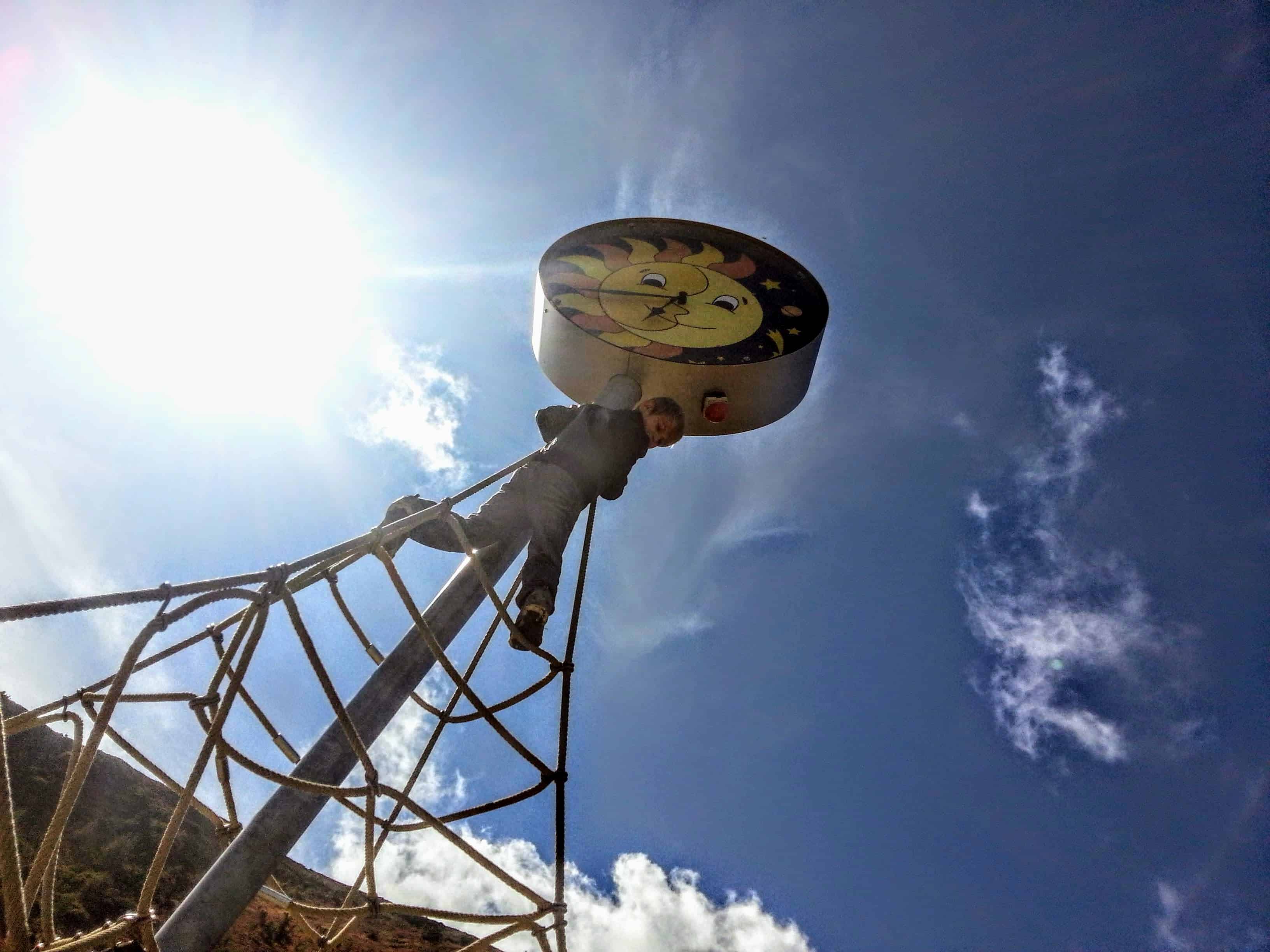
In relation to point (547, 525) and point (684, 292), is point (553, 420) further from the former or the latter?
point (684, 292)

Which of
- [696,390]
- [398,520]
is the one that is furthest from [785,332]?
[398,520]

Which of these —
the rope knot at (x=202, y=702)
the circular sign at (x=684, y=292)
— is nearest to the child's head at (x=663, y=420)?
the circular sign at (x=684, y=292)

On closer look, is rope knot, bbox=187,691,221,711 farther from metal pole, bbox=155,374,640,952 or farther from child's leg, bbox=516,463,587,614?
child's leg, bbox=516,463,587,614

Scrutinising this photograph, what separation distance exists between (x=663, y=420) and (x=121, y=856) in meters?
6.33

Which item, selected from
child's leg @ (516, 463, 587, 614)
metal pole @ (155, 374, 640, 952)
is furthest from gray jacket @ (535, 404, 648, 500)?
metal pole @ (155, 374, 640, 952)

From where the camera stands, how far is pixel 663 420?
6.73m

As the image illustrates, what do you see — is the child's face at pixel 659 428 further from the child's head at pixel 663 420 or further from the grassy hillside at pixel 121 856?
the grassy hillside at pixel 121 856

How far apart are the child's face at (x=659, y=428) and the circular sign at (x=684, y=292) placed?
0.91m

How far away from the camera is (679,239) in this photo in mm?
8852

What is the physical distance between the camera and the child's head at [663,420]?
672 centimetres

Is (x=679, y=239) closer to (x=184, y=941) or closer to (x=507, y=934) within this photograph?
(x=507, y=934)

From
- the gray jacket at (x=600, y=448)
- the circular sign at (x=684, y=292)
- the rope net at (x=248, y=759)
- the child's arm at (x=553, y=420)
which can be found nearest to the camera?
the rope net at (x=248, y=759)

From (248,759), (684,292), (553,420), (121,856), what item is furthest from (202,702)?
(684,292)

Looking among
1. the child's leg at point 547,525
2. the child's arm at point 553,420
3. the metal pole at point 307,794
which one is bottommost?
the metal pole at point 307,794
